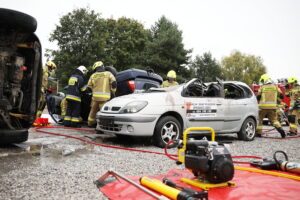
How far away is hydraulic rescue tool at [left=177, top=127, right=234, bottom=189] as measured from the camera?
8.21 feet

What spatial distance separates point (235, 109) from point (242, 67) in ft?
159

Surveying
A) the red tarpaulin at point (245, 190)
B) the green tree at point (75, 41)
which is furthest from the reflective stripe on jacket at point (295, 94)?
the green tree at point (75, 41)

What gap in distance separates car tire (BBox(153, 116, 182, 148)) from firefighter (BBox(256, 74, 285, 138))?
3.78 m

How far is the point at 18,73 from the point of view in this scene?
4.29 m

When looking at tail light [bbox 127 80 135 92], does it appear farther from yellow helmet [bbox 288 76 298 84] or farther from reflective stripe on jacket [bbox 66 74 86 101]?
yellow helmet [bbox 288 76 298 84]

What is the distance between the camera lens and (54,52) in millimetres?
21328

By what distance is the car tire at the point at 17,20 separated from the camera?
3750 mm

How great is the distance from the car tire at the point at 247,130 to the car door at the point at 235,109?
223 mm

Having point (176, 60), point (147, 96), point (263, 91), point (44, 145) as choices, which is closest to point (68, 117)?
point (44, 145)

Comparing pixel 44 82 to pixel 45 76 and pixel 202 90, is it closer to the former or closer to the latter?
pixel 45 76

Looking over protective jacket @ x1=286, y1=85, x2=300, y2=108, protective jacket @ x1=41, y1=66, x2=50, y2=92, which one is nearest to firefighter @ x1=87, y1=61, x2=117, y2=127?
protective jacket @ x1=41, y1=66, x2=50, y2=92

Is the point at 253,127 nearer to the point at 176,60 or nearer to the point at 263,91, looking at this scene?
the point at 263,91

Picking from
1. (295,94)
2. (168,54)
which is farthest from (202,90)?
(168,54)

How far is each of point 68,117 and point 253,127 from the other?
5.25 meters
